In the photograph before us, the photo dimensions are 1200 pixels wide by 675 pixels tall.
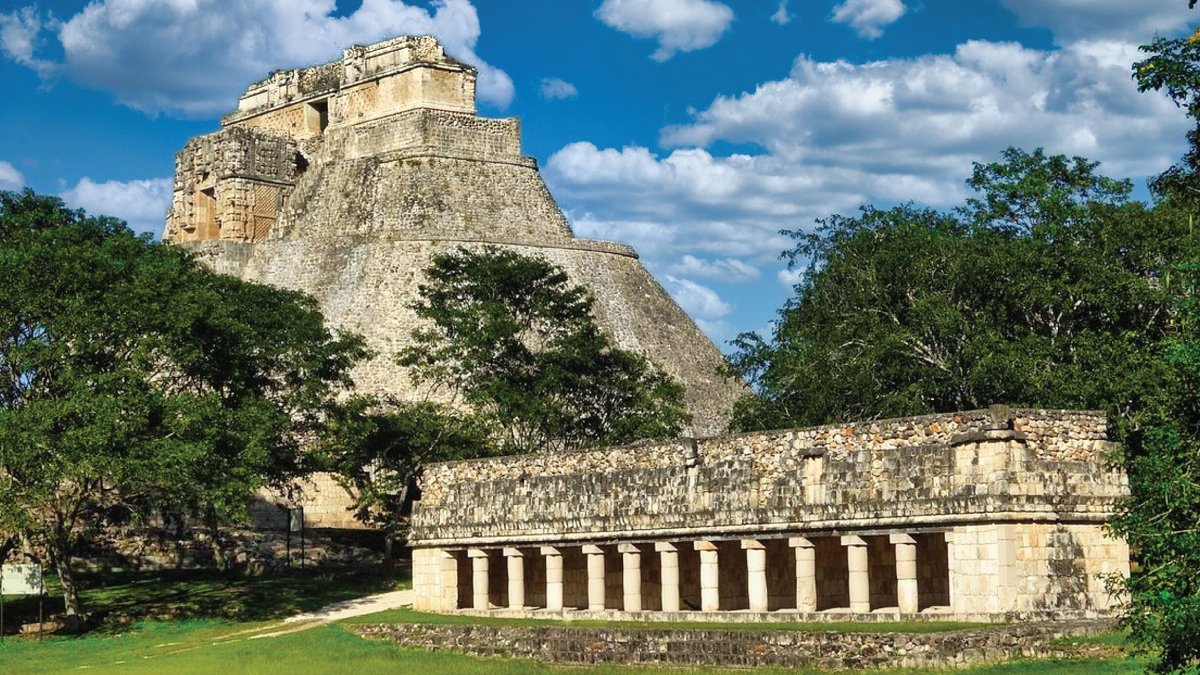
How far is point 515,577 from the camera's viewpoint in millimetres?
31250

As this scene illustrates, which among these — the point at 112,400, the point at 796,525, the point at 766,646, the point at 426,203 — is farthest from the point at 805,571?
the point at 426,203

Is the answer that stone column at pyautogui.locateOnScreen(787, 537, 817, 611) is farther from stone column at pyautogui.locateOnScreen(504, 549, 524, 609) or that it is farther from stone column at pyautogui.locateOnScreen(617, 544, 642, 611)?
stone column at pyautogui.locateOnScreen(504, 549, 524, 609)

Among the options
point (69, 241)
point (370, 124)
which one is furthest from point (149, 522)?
point (370, 124)

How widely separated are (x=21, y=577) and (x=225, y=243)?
38737mm

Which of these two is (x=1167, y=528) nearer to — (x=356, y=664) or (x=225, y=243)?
(x=356, y=664)

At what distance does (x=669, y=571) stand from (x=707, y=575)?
1.01 metres

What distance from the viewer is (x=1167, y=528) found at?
14.8 m

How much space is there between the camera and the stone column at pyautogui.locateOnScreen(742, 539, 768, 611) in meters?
25.8

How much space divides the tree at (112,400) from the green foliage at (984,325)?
40.3ft

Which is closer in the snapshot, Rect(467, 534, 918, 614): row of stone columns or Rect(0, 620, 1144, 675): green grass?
Rect(467, 534, 918, 614): row of stone columns

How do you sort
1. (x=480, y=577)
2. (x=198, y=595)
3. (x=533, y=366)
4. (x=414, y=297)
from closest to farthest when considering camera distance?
1. (x=480, y=577)
2. (x=198, y=595)
3. (x=533, y=366)
4. (x=414, y=297)

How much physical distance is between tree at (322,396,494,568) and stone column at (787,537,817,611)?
21769 millimetres

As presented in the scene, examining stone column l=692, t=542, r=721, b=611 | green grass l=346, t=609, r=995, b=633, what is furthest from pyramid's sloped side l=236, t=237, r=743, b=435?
stone column l=692, t=542, r=721, b=611

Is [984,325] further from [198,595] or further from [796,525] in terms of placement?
[198,595]
